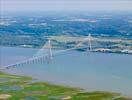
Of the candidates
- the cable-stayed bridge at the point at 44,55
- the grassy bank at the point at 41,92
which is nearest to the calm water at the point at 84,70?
the cable-stayed bridge at the point at 44,55

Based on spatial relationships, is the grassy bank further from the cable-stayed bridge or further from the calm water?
the cable-stayed bridge

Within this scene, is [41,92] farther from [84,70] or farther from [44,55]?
[44,55]

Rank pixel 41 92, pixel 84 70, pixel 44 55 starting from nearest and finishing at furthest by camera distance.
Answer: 1. pixel 41 92
2. pixel 84 70
3. pixel 44 55

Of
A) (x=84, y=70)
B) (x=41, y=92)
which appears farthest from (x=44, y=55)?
(x=41, y=92)

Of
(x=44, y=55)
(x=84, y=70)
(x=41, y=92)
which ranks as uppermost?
(x=44, y=55)

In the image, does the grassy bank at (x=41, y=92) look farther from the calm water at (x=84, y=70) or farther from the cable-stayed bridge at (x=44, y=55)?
the cable-stayed bridge at (x=44, y=55)

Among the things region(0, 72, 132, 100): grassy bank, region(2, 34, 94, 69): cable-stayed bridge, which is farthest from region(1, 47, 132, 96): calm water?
region(0, 72, 132, 100): grassy bank

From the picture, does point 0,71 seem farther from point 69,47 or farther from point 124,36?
point 124,36
